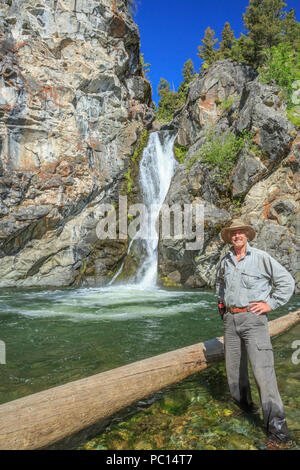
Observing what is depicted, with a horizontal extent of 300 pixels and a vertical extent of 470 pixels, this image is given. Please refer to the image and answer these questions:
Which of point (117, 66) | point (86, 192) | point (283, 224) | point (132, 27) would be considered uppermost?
point (132, 27)

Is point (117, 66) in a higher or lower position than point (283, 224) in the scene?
higher

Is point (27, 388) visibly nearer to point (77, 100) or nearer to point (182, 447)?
point (182, 447)

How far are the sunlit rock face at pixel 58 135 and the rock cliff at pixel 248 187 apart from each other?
17.3ft

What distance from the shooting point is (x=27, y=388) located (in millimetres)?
4309

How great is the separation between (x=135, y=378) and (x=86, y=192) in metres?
16.8

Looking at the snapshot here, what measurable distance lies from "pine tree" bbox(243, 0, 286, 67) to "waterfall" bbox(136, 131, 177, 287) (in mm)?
9343

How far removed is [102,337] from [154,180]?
16.0 meters

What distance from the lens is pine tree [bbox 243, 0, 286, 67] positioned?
77.2 feet

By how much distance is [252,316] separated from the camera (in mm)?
3342

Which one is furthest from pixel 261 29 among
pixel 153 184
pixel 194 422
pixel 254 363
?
pixel 194 422

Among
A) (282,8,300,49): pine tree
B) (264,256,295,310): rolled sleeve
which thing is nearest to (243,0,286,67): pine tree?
(282,8,300,49): pine tree

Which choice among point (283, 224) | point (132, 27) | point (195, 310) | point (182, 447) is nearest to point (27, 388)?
point (182, 447)

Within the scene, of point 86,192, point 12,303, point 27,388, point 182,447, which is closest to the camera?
point 182,447

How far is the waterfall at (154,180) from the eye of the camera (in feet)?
61.0
